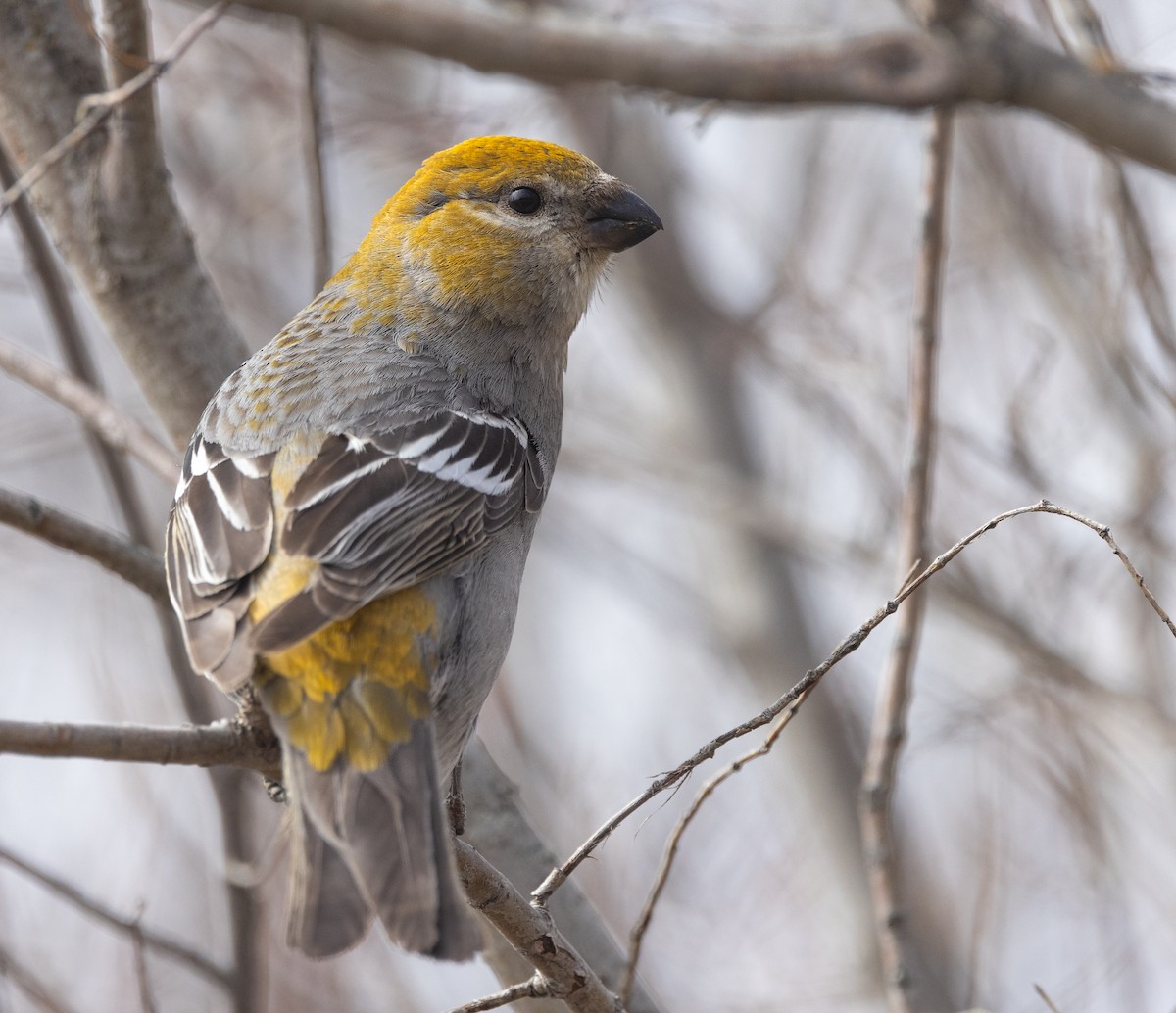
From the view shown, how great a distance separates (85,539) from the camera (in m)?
3.64

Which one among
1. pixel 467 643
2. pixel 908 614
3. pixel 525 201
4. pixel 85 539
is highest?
pixel 525 201

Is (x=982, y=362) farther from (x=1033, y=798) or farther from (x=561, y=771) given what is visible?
(x=561, y=771)

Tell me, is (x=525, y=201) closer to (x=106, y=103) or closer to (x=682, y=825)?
(x=106, y=103)

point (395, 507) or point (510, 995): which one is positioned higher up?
point (395, 507)

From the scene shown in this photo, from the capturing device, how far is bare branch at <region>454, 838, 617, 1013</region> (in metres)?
2.92

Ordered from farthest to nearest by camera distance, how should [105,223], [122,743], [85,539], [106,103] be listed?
1. [105,223]
2. [106,103]
3. [85,539]
4. [122,743]

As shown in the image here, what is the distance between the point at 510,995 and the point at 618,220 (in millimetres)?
2476

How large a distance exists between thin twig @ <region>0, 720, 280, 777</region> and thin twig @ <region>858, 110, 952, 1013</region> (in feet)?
7.28

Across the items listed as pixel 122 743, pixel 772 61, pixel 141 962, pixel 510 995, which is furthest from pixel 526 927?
pixel 772 61

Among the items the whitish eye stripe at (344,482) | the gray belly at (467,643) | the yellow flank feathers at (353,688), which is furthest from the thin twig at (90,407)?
the yellow flank feathers at (353,688)

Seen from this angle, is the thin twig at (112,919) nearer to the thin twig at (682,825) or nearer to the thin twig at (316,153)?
the thin twig at (682,825)

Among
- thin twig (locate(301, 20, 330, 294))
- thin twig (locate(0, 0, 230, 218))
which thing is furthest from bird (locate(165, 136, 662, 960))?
thin twig (locate(0, 0, 230, 218))

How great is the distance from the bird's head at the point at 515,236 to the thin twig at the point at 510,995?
2.06 metres

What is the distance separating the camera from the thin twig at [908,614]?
4211mm
